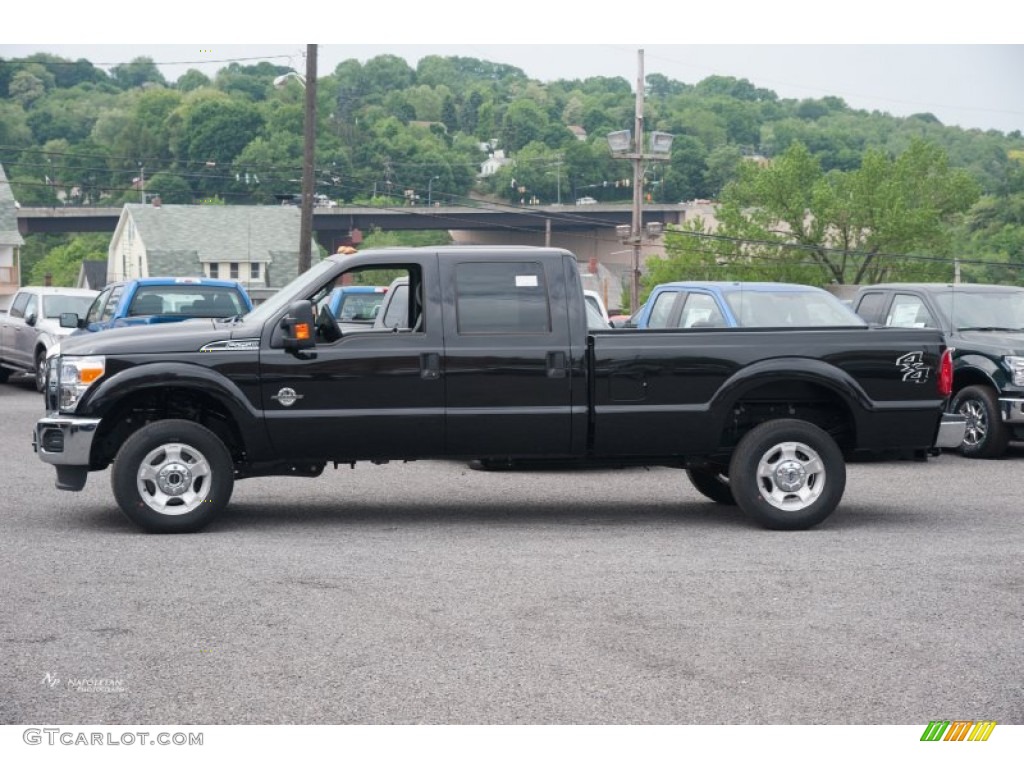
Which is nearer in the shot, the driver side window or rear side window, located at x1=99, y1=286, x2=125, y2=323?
the driver side window

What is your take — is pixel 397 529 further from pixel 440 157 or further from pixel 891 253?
pixel 440 157

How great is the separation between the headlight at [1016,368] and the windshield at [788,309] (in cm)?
171

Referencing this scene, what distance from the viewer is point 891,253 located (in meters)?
86.6

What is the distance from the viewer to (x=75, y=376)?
10516mm

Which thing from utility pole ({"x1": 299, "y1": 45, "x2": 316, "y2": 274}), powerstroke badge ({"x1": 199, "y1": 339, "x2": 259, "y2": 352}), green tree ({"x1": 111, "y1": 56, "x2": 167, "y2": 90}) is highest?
green tree ({"x1": 111, "y1": 56, "x2": 167, "y2": 90})

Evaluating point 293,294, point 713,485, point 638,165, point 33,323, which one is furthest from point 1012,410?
point 638,165

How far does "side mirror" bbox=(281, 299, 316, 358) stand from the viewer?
34.1 ft

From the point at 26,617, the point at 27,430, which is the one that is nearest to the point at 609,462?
the point at 26,617

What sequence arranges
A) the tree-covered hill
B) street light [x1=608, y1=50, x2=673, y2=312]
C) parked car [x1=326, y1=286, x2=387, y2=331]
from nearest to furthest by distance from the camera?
1. parked car [x1=326, y1=286, x2=387, y2=331]
2. street light [x1=608, y1=50, x2=673, y2=312]
3. the tree-covered hill

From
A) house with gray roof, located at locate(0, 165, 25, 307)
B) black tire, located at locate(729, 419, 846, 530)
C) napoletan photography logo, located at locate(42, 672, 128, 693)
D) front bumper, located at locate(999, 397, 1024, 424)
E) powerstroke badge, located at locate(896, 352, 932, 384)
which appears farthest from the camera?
house with gray roof, located at locate(0, 165, 25, 307)

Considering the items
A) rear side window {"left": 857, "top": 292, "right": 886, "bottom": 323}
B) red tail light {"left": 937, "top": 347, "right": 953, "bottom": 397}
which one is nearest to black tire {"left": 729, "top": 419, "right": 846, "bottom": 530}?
red tail light {"left": 937, "top": 347, "right": 953, "bottom": 397}

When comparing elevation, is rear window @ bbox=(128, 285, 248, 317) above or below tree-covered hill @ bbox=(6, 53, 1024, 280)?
below

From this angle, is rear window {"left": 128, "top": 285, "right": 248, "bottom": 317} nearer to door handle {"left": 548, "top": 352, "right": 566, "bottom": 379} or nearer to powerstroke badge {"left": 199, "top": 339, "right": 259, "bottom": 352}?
powerstroke badge {"left": 199, "top": 339, "right": 259, "bottom": 352}

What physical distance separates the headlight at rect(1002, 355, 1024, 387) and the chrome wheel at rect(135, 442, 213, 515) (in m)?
8.87
